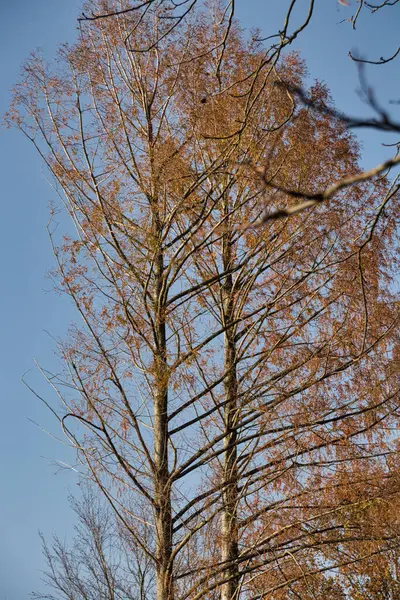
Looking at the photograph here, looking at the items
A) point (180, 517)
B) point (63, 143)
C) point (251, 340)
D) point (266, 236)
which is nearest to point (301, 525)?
point (180, 517)

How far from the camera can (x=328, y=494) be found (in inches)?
231

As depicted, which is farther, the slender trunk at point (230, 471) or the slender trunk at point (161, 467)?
the slender trunk at point (230, 471)

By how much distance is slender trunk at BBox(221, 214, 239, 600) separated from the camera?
5.94 m

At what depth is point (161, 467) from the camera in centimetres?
580

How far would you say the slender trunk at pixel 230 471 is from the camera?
5938 mm

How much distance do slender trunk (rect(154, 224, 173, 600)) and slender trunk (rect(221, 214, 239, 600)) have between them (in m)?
0.50

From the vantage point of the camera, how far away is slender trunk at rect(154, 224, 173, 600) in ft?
17.8

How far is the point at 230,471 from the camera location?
6129 millimetres

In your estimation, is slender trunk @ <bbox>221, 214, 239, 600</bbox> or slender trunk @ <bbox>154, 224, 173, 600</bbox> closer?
slender trunk @ <bbox>154, 224, 173, 600</bbox>

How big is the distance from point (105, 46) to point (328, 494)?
17.7 feet

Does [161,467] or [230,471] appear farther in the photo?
[230,471]

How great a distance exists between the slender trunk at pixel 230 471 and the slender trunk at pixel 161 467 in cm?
50

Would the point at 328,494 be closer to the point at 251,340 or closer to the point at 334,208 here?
the point at 251,340

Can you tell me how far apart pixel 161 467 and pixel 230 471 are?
707mm
